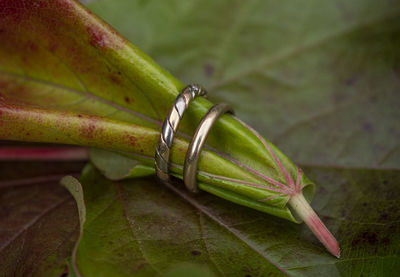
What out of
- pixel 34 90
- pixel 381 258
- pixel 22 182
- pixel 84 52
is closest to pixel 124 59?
pixel 84 52

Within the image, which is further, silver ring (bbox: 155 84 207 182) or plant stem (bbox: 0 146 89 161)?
plant stem (bbox: 0 146 89 161)

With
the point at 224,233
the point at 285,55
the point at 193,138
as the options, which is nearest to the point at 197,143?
the point at 193,138

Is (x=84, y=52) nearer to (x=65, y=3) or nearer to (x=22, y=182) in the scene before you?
(x=65, y=3)

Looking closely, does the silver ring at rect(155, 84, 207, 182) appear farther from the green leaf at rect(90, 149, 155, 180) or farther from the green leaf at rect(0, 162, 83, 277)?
the green leaf at rect(0, 162, 83, 277)

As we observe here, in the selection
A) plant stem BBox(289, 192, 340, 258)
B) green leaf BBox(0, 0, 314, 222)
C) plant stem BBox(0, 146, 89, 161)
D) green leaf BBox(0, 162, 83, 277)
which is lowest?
green leaf BBox(0, 162, 83, 277)

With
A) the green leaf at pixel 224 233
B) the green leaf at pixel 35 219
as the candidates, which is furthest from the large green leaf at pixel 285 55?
the green leaf at pixel 35 219

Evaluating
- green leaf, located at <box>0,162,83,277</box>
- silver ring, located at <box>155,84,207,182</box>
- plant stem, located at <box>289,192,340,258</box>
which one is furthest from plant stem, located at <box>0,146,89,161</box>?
plant stem, located at <box>289,192,340,258</box>
